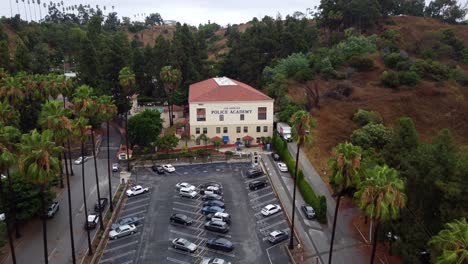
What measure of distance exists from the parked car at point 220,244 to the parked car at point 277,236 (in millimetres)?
4148

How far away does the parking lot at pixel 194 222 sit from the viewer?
3922cm

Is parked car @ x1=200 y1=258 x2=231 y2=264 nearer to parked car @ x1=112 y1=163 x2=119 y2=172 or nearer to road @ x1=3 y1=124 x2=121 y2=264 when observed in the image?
road @ x1=3 y1=124 x2=121 y2=264

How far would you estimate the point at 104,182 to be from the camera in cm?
5569

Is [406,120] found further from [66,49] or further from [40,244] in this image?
[66,49]

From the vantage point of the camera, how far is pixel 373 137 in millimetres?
56562

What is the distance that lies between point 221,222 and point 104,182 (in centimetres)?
2084

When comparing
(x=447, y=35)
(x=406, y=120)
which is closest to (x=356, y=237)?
(x=406, y=120)

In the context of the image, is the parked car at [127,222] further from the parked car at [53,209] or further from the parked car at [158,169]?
the parked car at [158,169]

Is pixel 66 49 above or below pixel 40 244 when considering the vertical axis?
above

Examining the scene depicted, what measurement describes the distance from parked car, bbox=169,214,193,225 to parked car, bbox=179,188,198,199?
18.0 ft

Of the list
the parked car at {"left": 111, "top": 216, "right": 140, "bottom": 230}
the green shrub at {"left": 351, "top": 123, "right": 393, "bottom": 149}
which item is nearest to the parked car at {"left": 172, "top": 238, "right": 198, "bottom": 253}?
the parked car at {"left": 111, "top": 216, "right": 140, "bottom": 230}

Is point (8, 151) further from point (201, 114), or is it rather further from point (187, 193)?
point (201, 114)

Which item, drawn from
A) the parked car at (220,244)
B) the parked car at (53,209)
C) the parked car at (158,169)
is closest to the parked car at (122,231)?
the parked car at (53,209)

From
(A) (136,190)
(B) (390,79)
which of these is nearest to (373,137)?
(A) (136,190)
